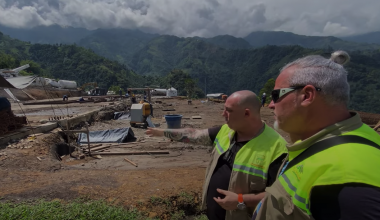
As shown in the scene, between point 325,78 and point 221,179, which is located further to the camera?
point 221,179

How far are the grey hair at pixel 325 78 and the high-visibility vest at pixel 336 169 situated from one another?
0.59 ft

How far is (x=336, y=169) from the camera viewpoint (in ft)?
3.16

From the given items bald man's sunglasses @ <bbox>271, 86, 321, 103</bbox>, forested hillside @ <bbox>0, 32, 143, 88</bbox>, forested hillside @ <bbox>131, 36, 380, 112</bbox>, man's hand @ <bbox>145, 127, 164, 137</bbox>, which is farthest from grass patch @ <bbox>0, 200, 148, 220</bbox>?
forested hillside @ <bbox>0, 32, 143, 88</bbox>

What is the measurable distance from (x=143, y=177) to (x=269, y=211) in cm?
529

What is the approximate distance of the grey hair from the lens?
3.93 feet

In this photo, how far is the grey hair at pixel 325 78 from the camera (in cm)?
120

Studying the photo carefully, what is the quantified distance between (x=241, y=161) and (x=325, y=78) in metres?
1.07

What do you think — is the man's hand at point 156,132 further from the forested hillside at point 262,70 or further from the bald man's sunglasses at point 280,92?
the forested hillside at point 262,70

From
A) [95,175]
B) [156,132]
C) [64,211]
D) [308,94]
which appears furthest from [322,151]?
[95,175]

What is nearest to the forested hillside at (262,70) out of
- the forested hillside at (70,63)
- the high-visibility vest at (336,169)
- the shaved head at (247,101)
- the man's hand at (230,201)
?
the shaved head at (247,101)

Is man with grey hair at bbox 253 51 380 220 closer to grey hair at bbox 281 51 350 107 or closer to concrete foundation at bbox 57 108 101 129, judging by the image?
grey hair at bbox 281 51 350 107

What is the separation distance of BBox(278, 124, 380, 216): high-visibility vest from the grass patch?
11.7 ft

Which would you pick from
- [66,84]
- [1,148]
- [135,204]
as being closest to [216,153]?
[135,204]

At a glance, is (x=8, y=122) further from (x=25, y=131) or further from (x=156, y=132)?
(x=156, y=132)
